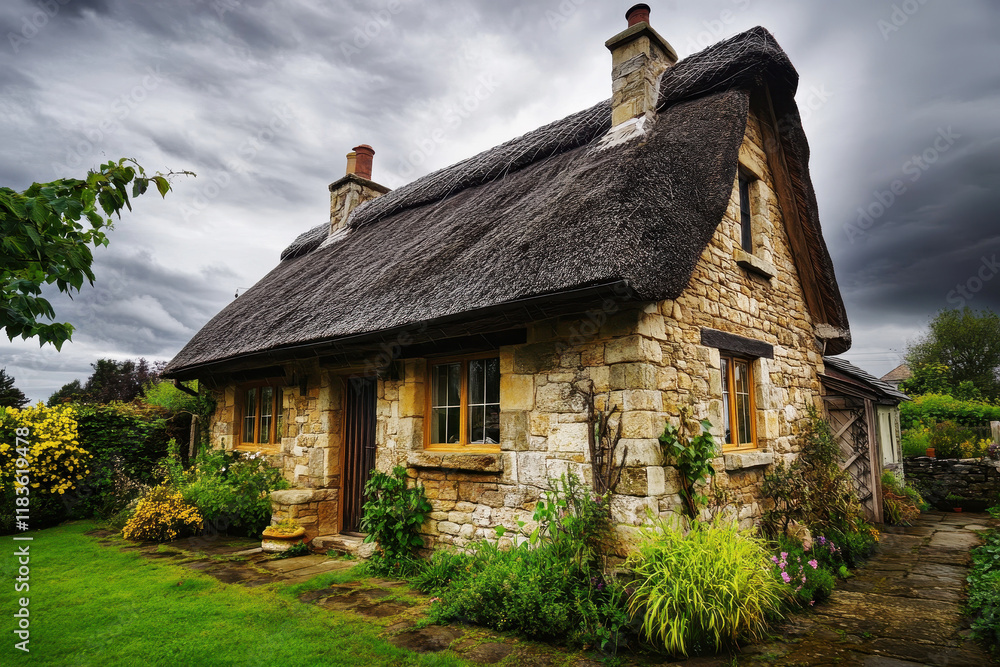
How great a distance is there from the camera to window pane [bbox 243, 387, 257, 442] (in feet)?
29.9

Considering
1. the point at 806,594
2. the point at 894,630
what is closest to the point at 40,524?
the point at 806,594

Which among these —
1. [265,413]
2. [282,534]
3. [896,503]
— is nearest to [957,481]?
[896,503]

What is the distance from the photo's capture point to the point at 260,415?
8883mm

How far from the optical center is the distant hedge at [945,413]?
1402 cm

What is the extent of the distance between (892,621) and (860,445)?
17.5 feet

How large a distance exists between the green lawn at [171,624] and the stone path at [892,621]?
7.99 ft

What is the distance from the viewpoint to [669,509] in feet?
14.3

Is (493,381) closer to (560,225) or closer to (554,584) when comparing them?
(560,225)

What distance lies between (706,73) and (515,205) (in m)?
2.56

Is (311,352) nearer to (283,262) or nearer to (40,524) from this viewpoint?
(40,524)

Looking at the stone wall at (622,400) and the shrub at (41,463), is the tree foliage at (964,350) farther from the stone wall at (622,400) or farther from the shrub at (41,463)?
the shrub at (41,463)

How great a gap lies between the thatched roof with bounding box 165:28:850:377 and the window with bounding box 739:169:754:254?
925 millimetres

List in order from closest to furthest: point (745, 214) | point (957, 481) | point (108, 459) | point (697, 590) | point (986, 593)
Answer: point (697, 590)
point (986, 593)
point (745, 214)
point (108, 459)
point (957, 481)

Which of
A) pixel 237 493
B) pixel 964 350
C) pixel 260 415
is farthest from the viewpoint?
pixel 964 350
